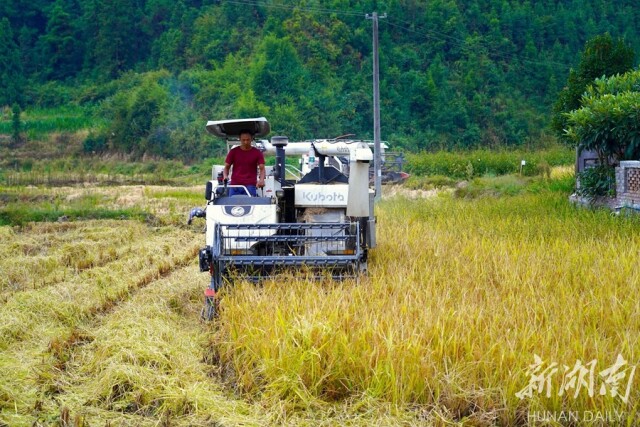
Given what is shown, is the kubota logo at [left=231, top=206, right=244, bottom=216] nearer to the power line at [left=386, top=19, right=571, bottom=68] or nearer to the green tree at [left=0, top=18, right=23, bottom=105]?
the green tree at [left=0, top=18, right=23, bottom=105]

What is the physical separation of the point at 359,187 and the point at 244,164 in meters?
1.47

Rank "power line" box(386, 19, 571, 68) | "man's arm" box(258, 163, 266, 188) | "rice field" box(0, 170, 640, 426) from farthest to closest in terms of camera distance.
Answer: "power line" box(386, 19, 571, 68), "man's arm" box(258, 163, 266, 188), "rice field" box(0, 170, 640, 426)

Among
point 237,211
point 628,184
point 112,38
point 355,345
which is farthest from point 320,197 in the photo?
point 112,38

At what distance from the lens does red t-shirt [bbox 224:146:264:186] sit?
25.9 ft

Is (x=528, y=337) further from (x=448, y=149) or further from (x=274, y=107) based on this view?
(x=448, y=149)

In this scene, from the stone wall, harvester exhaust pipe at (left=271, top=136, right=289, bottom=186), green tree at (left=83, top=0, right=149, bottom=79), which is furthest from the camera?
green tree at (left=83, top=0, right=149, bottom=79)

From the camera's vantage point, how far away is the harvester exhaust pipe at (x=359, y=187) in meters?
7.04

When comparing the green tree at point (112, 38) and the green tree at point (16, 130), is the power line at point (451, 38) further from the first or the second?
the green tree at point (16, 130)

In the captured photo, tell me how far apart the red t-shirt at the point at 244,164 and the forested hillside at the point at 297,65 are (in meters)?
29.5

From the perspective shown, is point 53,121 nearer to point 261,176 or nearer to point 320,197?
point 261,176

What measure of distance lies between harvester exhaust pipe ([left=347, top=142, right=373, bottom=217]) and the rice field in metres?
0.64

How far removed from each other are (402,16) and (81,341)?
48.4 meters

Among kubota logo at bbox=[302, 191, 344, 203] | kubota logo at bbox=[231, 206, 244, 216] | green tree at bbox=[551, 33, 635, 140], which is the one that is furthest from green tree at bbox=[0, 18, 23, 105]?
kubota logo at bbox=[231, 206, 244, 216]

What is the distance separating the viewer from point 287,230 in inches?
303
